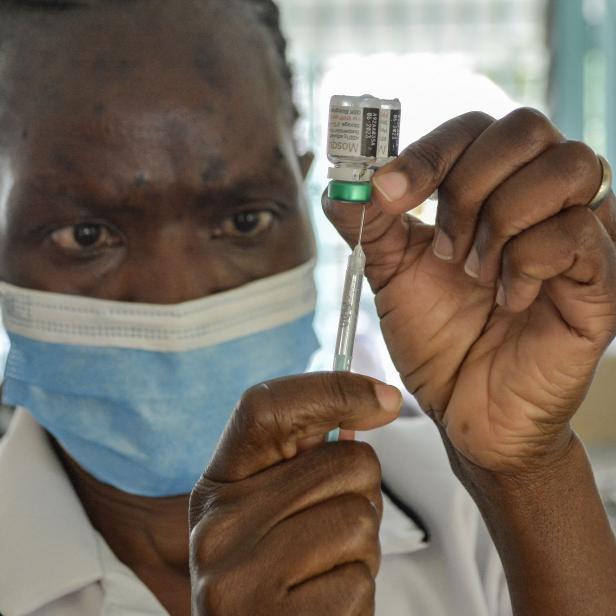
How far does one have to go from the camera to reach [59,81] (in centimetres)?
134

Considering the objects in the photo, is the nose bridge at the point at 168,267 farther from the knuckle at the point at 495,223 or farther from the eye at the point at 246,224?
the knuckle at the point at 495,223

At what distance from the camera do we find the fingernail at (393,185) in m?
0.87

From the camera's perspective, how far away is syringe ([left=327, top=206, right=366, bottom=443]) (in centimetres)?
88

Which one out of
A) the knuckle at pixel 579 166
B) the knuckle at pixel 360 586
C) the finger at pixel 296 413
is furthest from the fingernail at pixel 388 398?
the knuckle at pixel 579 166

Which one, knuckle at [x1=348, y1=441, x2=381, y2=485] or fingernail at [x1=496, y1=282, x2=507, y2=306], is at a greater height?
fingernail at [x1=496, y1=282, x2=507, y2=306]

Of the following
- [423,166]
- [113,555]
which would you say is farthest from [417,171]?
[113,555]

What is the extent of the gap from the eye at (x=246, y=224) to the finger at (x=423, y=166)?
1.75 feet

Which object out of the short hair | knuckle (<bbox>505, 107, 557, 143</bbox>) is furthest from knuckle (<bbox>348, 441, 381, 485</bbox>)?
the short hair

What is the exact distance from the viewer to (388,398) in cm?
80

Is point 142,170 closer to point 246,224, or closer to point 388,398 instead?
point 246,224

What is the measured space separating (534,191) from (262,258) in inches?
26.7

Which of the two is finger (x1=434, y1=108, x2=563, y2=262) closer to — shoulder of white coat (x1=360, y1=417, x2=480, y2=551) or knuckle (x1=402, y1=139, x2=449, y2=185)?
knuckle (x1=402, y1=139, x2=449, y2=185)

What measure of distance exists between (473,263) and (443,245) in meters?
0.04

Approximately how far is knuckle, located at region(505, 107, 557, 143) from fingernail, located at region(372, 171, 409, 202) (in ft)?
0.40
